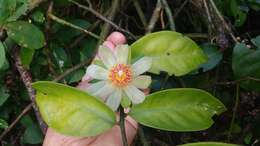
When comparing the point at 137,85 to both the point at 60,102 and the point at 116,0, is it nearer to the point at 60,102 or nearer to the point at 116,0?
the point at 60,102

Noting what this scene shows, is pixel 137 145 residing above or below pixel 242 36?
below

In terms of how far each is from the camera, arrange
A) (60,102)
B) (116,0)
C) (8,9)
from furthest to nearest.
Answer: (116,0) < (8,9) < (60,102)

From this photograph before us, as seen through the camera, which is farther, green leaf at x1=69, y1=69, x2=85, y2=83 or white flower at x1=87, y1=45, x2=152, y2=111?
green leaf at x1=69, y1=69, x2=85, y2=83

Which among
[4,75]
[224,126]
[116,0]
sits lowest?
[224,126]

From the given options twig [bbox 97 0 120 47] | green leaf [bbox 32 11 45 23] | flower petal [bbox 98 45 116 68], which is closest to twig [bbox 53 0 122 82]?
twig [bbox 97 0 120 47]

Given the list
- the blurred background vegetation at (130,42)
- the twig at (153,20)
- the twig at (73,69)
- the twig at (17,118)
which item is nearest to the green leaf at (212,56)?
the blurred background vegetation at (130,42)

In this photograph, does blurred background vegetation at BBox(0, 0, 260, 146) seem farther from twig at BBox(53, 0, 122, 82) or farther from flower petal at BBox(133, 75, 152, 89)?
flower petal at BBox(133, 75, 152, 89)

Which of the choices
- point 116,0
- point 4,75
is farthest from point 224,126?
point 4,75

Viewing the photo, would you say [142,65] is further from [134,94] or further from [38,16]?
[38,16]
